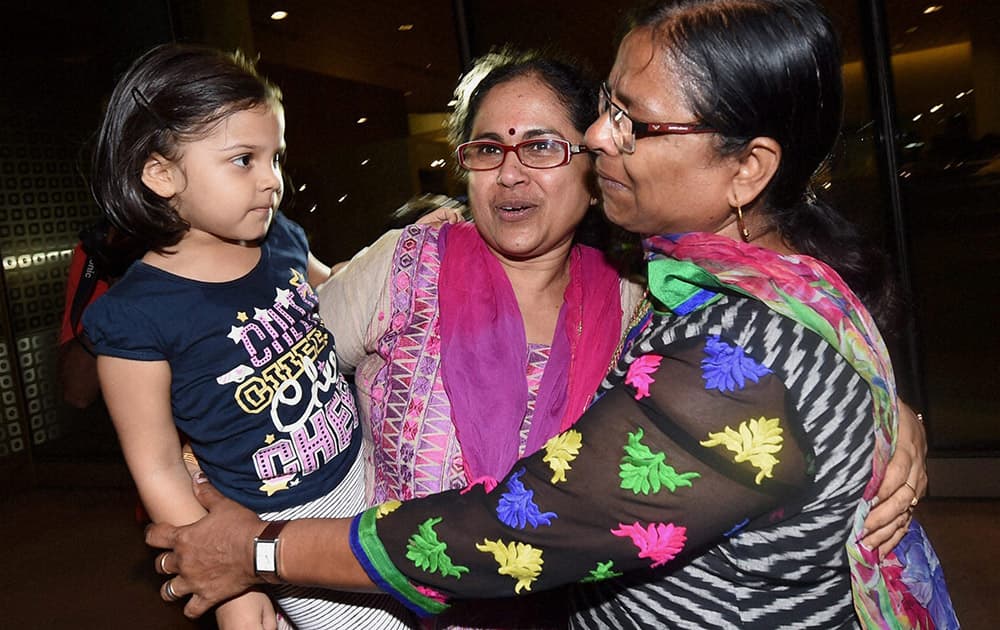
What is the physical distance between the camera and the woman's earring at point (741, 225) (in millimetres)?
1095

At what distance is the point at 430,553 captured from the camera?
1010 millimetres

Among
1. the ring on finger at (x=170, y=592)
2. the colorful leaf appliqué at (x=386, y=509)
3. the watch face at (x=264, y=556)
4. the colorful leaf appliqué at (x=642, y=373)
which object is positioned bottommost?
the ring on finger at (x=170, y=592)

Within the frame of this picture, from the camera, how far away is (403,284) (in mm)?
1582

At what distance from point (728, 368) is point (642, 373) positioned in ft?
0.35

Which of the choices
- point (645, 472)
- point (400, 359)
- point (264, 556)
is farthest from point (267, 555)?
point (645, 472)

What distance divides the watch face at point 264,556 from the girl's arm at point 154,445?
9.4 inches

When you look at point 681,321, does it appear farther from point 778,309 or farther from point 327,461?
point 327,461

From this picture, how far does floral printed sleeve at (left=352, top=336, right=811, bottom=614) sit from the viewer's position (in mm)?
920

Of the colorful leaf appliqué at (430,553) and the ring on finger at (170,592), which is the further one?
the ring on finger at (170,592)

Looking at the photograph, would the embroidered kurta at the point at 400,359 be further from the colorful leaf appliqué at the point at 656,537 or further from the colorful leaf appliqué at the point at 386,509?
the colorful leaf appliqué at the point at 656,537

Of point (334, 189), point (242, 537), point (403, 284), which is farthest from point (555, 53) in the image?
point (334, 189)

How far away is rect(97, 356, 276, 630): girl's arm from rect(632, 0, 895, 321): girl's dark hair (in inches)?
39.0

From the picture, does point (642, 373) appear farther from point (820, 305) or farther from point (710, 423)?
point (820, 305)

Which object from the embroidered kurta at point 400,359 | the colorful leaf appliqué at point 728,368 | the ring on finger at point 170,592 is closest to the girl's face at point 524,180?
the embroidered kurta at point 400,359
